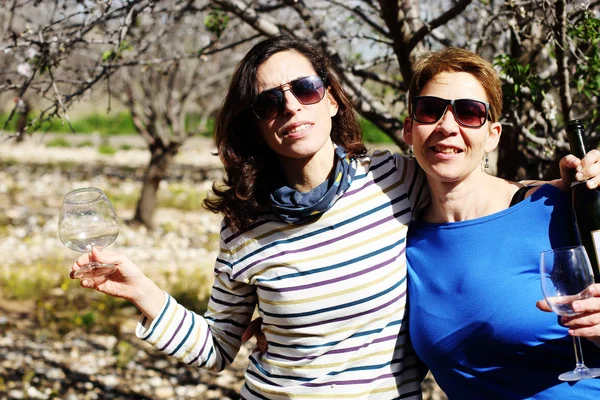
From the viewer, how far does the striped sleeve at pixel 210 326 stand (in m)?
2.42

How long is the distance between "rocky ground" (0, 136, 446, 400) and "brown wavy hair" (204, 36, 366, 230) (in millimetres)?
3021

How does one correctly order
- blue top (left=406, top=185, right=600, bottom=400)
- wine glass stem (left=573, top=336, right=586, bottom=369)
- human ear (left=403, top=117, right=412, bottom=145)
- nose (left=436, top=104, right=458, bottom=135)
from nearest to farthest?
wine glass stem (left=573, top=336, right=586, bottom=369) → blue top (left=406, top=185, right=600, bottom=400) → nose (left=436, top=104, right=458, bottom=135) → human ear (left=403, top=117, right=412, bottom=145)

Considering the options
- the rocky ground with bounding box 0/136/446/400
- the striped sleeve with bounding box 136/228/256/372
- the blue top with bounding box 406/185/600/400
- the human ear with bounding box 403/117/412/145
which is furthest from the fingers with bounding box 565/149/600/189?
the rocky ground with bounding box 0/136/446/400

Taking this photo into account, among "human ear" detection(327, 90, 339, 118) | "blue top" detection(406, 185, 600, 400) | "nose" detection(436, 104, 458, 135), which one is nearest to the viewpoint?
"blue top" detection(406, 185, 600, 400)

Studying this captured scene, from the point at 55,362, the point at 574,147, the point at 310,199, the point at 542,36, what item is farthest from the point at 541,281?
the point at 55,362

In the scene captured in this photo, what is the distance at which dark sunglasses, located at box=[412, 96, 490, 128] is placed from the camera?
2139mm

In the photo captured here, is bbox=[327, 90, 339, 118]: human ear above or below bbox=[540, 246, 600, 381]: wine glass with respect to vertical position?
above

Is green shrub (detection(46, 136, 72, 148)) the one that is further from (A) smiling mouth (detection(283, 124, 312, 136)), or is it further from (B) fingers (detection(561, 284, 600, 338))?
(B) fingers (detection(561, 284, 600, 338))

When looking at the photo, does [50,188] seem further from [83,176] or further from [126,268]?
[126,268]

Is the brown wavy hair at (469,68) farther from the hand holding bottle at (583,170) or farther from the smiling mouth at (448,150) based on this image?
the hand holding bottle at (583,170)

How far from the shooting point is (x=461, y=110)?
214cm

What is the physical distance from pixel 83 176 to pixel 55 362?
11.0m

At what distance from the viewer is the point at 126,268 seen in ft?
7.56

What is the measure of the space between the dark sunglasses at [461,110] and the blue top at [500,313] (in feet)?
0.95
